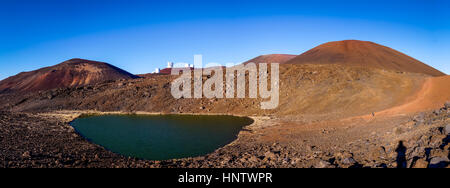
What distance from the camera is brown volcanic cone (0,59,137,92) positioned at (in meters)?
61.8

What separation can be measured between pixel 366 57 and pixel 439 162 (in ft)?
143

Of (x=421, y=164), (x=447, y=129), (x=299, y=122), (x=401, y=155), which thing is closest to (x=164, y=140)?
(x=299, y=122)

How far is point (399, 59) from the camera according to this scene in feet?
150

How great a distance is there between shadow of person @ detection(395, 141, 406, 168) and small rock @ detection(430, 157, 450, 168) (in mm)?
751

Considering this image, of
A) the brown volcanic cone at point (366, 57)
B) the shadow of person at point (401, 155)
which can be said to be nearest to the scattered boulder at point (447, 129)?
the shadow of person at point (401, 155)

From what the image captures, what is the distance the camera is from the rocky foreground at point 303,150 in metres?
7.52

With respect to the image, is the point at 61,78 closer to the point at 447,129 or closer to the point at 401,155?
the point at 401,155

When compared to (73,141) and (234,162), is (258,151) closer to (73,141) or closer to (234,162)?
(234,162)

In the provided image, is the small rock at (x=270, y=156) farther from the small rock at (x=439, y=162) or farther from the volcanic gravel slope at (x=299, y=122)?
the small rock at (x=439, y=162)

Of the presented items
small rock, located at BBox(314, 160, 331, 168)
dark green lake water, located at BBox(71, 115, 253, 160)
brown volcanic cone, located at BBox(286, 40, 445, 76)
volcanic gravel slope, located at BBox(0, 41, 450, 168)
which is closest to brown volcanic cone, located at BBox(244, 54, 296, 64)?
brown volcanic cone, located at BBox(286, 40, 445, 76)

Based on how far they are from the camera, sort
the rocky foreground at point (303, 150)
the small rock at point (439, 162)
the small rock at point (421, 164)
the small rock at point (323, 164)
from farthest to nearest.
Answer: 1. the small rock at point (323, 164)
2. the rocky foreground at point (303, 150)
3. the small rock at point (421, 164)
4. the small rock at point (439, 162)

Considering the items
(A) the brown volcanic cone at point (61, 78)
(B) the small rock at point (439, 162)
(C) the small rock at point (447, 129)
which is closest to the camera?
(B) the small rock at point (439, 162)

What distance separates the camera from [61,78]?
6538 centimetres
